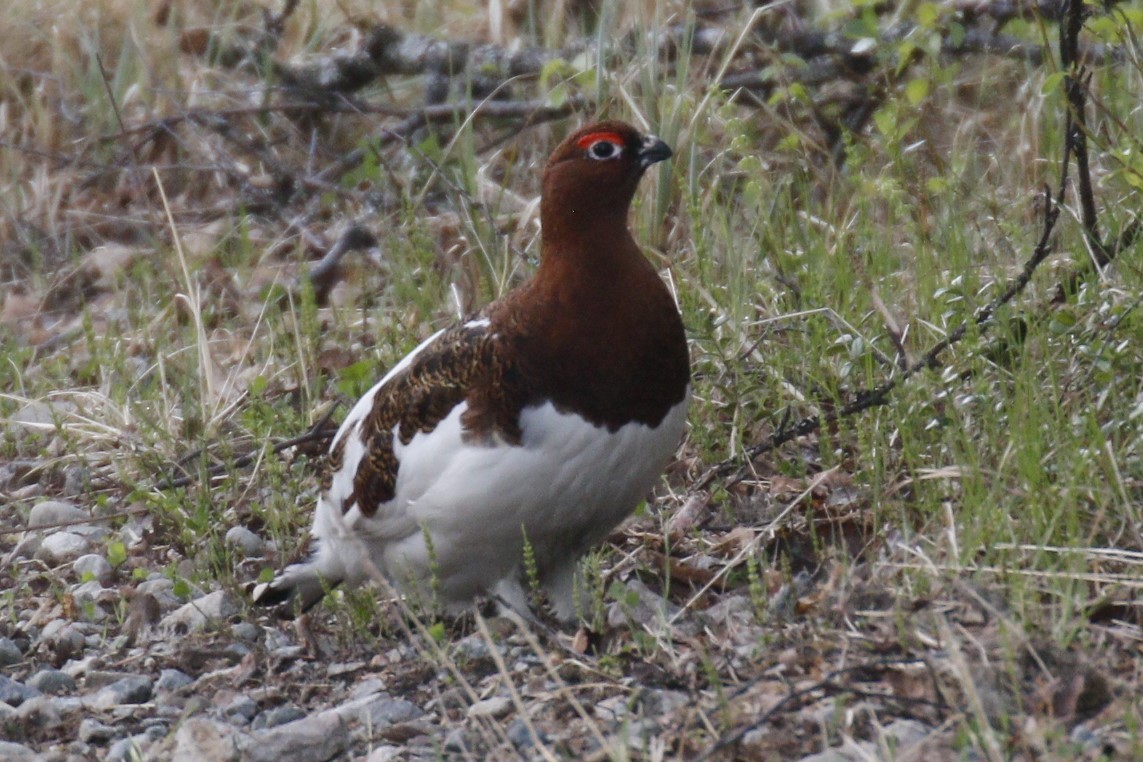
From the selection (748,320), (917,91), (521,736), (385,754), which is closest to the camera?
(521,736)

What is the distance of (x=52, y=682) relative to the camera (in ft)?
11.4

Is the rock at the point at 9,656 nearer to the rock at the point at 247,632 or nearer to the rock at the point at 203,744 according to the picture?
the rock at the point at 247,632

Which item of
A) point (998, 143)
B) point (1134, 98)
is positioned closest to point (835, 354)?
point (1134, 98)

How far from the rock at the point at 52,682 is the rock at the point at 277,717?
536mm

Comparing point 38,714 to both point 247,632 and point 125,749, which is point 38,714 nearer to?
point 125,749

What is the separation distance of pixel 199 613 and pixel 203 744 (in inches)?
35.3

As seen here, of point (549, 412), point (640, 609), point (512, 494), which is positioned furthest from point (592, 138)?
point (640, 609)

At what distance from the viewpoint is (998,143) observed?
5414mm

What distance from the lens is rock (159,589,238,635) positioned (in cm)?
374

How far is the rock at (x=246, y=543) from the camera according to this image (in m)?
4.20

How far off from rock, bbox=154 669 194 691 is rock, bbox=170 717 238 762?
47cm

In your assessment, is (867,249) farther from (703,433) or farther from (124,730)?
(124,730)

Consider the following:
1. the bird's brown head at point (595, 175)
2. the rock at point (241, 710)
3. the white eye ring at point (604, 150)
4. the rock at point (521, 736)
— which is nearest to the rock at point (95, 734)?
the rock at point (241, 710)

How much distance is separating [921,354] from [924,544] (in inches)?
35.3
